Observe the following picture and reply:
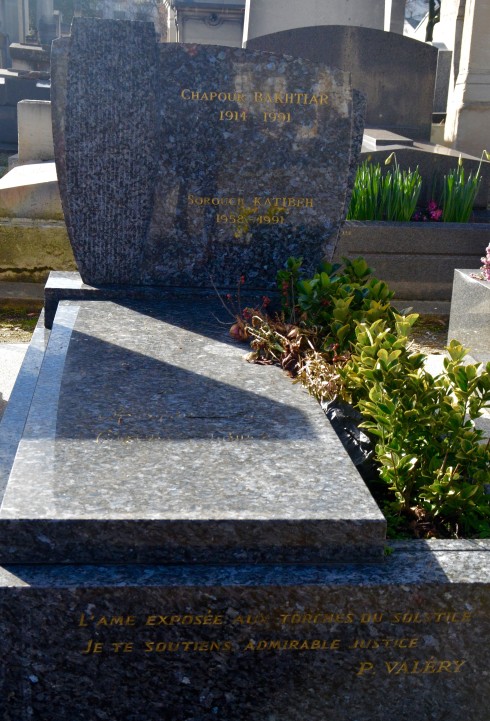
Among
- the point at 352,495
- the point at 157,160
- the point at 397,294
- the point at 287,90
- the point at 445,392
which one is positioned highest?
the point at 287,90

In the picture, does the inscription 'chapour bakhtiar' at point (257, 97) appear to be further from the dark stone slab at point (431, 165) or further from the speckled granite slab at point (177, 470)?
the dark stone slab at point (431, 165)

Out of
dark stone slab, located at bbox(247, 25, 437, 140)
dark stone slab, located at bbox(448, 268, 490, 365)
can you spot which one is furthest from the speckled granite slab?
dark stone slab, located at bbox(247, 25, 437, 140)

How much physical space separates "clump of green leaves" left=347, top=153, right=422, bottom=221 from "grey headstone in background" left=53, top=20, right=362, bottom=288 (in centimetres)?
232

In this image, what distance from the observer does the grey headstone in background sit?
13.2 ft

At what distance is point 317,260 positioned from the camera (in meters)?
4.32

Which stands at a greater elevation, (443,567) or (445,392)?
(445,392)

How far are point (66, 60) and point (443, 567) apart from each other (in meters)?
2.84

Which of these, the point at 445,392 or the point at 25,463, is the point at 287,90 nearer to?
the point at 445,392

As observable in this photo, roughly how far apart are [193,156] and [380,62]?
5.34m

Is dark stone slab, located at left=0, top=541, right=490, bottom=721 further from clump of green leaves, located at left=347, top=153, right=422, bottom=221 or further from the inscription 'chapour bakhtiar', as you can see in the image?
clump of green leaves, located at left=347, top=153, right=422, bottom=221

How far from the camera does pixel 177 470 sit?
2.38 m

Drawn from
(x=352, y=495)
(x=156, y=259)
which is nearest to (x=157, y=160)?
(x=156, y=259)

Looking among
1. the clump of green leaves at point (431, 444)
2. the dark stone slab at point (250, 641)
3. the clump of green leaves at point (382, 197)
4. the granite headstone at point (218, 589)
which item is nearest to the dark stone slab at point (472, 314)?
the clump of green leaves at point (382, 197)

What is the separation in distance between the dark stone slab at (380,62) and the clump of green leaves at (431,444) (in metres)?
6.62
